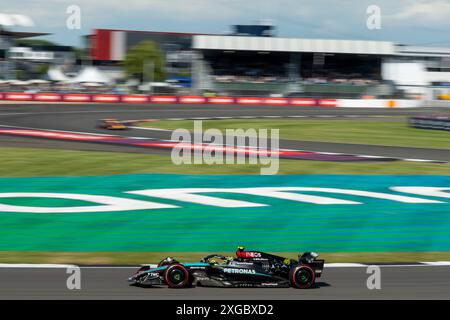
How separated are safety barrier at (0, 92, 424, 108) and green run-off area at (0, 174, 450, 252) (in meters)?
32.9

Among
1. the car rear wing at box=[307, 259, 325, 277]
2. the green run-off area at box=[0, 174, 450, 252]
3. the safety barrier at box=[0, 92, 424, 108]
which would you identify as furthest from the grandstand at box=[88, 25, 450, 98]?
the car rear wing at box=[307, 259, 325, 277]

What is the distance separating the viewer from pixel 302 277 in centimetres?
714

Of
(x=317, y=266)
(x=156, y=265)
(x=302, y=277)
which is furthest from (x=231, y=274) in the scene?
(x=156, y=265)

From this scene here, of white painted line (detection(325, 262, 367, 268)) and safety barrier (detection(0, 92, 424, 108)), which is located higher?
safety barrier (detection(0, 92, 424, 108))

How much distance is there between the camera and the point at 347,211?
10953 millimetres

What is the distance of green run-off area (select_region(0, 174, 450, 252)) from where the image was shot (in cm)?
942

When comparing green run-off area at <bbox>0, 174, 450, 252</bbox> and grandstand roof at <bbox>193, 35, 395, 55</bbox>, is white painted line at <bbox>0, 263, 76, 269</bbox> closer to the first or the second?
green run-off area at <bbox>0, 174, 450, 252</bbox>

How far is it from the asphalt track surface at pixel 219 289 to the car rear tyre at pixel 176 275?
0.25 feet

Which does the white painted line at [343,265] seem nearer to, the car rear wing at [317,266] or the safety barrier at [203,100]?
the car rear wing at [317,266]

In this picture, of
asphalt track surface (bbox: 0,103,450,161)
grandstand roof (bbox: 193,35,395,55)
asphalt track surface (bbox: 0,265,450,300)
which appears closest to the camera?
asphalt track surface (bbox: 0,265,450,300)


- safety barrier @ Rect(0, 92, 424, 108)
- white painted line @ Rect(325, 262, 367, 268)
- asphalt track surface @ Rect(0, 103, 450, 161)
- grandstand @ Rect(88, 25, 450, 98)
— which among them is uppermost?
grandstand @ Rect(88, 25, 450, 98)

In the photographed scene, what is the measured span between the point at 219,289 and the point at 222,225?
3.07 meters

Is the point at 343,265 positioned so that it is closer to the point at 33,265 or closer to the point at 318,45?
the point at 33,265

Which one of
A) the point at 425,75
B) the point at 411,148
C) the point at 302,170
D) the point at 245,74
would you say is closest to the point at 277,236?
the point at 302,170
